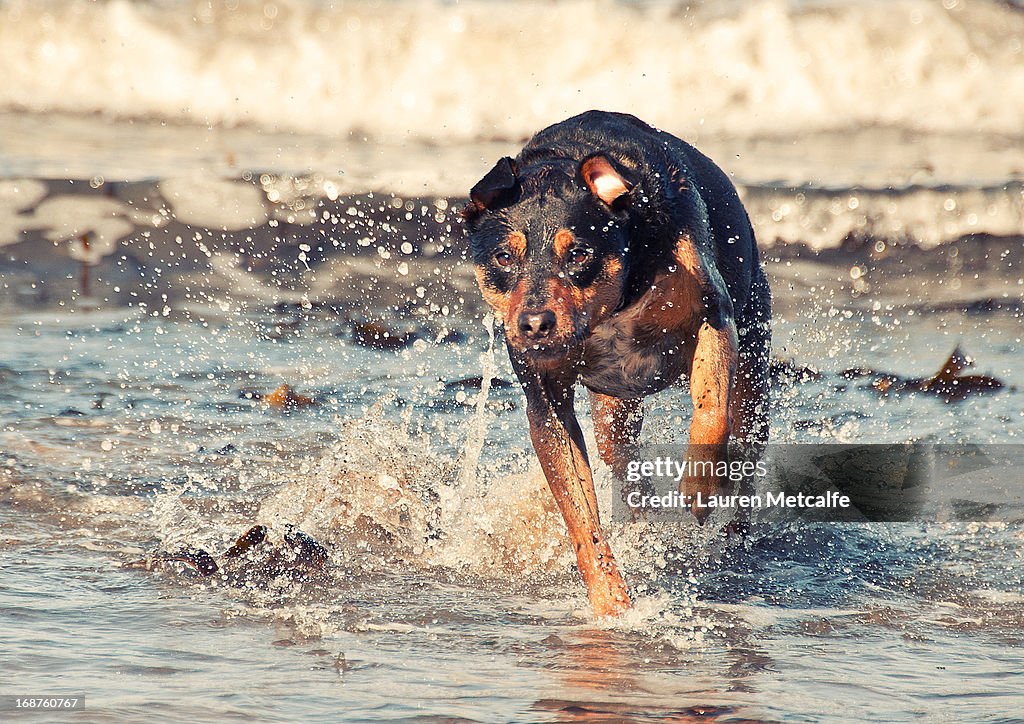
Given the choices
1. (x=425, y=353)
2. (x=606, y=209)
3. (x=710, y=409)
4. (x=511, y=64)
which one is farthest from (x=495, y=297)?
(x=511, y=64)

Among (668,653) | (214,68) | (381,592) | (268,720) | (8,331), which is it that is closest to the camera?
(268,720)

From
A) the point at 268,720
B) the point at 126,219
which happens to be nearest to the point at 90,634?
the point at 268,720

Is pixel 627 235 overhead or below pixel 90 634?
overhead

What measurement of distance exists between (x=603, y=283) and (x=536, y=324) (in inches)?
15.2

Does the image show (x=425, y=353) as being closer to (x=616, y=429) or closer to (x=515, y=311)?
(x=616, y=429)

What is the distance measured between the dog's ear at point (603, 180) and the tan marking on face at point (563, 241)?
197 mm

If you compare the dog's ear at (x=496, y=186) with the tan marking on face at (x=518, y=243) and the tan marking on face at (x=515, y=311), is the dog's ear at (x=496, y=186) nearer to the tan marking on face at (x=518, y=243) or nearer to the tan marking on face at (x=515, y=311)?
the tan marking on face at (x=518, y=243)

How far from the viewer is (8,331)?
817 centimetres

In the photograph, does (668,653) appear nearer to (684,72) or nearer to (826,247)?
(826,247)

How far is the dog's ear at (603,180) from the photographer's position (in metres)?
4.43

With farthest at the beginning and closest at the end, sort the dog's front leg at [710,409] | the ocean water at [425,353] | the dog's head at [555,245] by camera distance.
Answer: the dog's front leg at [710,409] → the dog's head at [555,245] → the ocean water at [425,353]

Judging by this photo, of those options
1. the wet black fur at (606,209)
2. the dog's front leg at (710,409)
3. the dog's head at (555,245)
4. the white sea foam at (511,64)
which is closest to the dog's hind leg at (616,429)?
the wet black fur at (606,209)

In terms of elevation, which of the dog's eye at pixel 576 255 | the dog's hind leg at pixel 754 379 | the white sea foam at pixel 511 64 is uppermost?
the white sea foam at pixel 511 64

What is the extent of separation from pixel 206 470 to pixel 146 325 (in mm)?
2884
